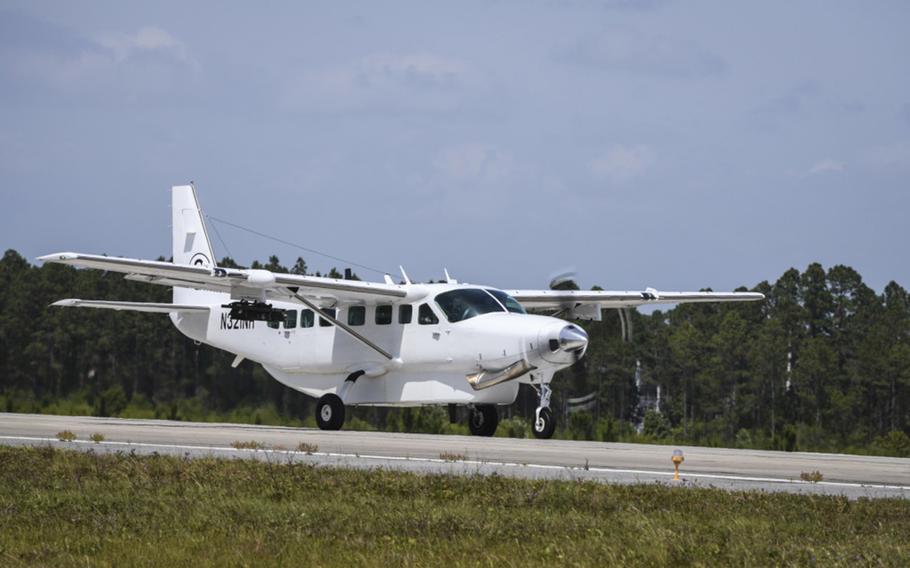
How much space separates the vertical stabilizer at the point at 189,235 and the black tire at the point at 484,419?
30.9 feet

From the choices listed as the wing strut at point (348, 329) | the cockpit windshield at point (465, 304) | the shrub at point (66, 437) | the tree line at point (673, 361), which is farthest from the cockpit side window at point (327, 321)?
the tree line at point (673, 361)

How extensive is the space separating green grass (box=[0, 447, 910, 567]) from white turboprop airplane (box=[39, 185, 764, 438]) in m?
11.9

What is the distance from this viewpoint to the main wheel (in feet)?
100

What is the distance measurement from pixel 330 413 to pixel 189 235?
8.18 m

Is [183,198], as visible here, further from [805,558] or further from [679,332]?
[679,332]

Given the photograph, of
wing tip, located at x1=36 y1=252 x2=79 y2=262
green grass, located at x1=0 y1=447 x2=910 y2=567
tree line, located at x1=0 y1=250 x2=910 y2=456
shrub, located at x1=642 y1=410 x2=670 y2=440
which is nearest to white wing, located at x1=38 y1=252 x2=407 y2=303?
wing tip, located at x1=36 y1=252 x2=79 y2=262

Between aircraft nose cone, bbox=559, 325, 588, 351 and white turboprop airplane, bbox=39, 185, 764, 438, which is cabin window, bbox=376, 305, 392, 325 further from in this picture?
aircraft nose cone, bbox=559, 325, 588, 351

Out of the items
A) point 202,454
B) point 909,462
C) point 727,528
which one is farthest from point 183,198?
point 727,528

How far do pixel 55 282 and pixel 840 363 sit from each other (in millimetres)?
51538

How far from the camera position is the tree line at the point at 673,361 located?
2899 inches

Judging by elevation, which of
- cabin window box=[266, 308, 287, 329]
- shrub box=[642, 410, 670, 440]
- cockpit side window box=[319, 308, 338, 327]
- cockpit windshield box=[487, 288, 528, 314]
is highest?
cockpit windshield box=[487, 288, 528, 314]

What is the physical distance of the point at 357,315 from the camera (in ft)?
101

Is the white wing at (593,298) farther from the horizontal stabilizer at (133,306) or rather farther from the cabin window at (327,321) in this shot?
the horizontal stabilizer at (133,306)

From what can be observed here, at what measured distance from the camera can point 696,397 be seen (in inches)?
3585
